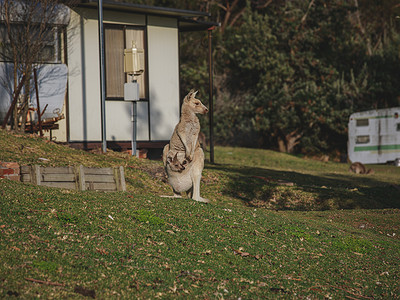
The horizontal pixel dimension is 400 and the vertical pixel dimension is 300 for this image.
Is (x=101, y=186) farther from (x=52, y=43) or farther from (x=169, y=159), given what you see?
(x=52, y=43)

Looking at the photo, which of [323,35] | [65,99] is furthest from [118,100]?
[323,35]

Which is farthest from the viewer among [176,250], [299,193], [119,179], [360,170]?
[360,170]

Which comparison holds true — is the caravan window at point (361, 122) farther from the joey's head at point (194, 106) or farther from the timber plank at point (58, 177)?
the timber plank at point (58, 177)

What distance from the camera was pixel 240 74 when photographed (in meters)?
39.4

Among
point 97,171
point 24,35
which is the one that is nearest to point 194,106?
point 97,171

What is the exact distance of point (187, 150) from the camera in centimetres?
1141

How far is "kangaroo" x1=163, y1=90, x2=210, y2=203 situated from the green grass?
0.64 meters

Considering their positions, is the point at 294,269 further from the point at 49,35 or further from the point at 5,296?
the point at 49,35

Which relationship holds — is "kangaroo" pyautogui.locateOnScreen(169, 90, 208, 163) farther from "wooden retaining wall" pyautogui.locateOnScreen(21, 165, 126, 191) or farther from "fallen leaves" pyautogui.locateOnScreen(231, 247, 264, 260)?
"fallen leaves" pyautogui.locateOnScreen(231, 247, 264, 260)

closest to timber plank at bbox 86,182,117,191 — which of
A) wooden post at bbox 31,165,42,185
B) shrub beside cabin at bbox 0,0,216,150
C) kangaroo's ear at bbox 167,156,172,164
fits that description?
wooden post at bbox 31,165,42,185

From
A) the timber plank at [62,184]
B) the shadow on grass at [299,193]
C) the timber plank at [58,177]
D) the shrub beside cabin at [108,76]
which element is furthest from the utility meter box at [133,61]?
the timber plank at [62,184]

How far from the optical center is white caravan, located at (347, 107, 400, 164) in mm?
30188

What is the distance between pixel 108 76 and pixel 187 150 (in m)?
10.0

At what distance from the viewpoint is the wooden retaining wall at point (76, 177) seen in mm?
11984
